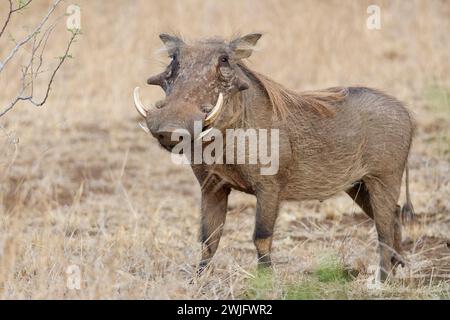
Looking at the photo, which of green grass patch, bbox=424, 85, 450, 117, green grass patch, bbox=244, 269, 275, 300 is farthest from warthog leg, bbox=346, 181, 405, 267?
green grass patch, bbox=424, 85, 450, 117

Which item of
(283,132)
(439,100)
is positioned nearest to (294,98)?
(283,132)

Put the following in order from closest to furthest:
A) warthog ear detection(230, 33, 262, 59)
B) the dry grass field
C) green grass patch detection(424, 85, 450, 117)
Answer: the dry grass field → warthog ear detection(230, 33, 262, 59) → green grass patch detection(424, 85, 450, 117)

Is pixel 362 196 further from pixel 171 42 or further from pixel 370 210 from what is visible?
pixel 171 42

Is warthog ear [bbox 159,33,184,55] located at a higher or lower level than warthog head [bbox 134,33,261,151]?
higher

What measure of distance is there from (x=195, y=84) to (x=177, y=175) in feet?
12.7

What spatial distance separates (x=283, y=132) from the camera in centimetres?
488

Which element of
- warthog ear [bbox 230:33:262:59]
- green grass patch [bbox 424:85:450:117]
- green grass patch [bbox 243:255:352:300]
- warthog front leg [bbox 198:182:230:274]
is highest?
warthog ear [bbox 230:33:262:59]

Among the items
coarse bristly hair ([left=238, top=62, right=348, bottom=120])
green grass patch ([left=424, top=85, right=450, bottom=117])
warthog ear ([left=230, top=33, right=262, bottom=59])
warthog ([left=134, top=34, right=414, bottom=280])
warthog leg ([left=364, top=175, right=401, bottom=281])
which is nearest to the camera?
warthog ([left=134, top=34, right=414, bottom=280])

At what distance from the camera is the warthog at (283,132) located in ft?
14.7

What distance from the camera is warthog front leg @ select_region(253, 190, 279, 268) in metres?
4.77

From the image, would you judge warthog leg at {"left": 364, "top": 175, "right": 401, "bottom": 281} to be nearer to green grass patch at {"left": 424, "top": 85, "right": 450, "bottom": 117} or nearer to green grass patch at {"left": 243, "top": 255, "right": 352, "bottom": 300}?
green grass patch at {"left": 243, "top": 255, "right": 352, "bottom": 300}

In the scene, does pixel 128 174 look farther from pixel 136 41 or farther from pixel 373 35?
pixel 373 35
